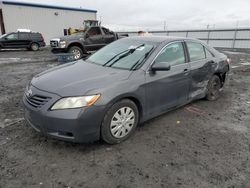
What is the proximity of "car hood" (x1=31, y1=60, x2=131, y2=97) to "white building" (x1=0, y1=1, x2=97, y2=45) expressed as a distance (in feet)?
72.7

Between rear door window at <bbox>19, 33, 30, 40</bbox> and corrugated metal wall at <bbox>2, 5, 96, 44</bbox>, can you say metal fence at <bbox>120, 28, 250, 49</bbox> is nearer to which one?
corrugated metal wall at <bbox>2, 5, 96, 44</bbox>

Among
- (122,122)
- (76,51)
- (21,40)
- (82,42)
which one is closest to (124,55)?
(122,122)

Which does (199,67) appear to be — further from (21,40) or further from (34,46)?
(34,46)

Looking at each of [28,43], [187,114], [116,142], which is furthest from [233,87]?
[28,43]

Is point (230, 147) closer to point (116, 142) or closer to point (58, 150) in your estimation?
point (116, 142)

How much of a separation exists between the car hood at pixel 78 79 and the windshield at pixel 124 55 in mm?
207

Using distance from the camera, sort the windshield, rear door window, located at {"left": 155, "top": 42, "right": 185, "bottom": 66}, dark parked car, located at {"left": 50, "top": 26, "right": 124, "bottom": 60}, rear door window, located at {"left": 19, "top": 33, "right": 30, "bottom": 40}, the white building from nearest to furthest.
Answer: the windshield, rear door window, located at {"left": 155, "top": 42, "right": 185, "bottom": 66}, dark parked car, located at {"left": 50, "top": 26, "right": 124, "bottom": 60}, rear door window, located at {"left": 19, "top": 33, "right": 30, "bottom": 40}, the white building

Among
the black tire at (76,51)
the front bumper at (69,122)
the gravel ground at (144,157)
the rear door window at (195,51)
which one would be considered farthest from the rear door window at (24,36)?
the front bumper at (69,122)

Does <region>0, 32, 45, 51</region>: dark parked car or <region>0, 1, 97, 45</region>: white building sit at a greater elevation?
<region>0, 1, 97, 45</region>: white building

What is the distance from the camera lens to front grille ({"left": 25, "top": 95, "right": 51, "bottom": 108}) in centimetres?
284

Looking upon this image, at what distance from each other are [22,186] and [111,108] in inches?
53.9

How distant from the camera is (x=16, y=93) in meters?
5.61

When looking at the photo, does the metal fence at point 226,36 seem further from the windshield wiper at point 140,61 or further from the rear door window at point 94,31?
the windshield wiper at point 140,61

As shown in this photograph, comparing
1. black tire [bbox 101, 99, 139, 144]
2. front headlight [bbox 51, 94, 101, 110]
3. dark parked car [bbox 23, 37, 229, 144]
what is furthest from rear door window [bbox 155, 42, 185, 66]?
front headlight [bbox 51, 94, 101, 110]
